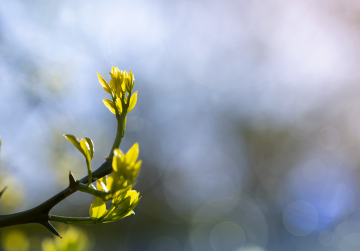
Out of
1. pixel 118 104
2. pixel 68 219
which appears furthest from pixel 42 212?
pixel 118 104

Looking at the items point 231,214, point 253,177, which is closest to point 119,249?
point 231,214

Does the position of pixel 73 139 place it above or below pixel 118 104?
below

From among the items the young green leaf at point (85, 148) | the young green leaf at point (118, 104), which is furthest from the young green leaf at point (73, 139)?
the young green leaf at point (118, 104)

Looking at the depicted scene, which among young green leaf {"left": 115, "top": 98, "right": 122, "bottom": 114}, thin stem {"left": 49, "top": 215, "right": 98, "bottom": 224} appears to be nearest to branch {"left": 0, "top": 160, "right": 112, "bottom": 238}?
thin stem {"left": 49, "top": 215, "right": 98, "bottom": 224}

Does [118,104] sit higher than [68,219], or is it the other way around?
[118,104]

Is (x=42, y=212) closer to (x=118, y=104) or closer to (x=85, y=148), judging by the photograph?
(x=85, y=148)

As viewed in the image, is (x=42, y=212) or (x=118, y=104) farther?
(x=118, y=104)

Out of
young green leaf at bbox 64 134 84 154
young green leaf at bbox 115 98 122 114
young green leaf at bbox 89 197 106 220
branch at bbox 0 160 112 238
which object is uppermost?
young green leaf at bbox 115 98 122 114

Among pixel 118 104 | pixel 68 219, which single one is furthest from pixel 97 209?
pixel 118 104

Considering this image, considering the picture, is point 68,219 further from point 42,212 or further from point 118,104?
point 118,104

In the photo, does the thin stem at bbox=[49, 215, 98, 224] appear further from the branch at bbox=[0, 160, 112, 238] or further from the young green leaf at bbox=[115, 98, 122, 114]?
the young green leaf at bbox=[115, 98, 122, 114]

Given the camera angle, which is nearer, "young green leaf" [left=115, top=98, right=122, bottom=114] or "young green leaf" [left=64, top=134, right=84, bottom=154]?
"young green leaf" [left=64, top=134, right=84, bottom=154]

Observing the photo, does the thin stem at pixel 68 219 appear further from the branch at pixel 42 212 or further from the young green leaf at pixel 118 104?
the young green leaf at pixel 118 104
